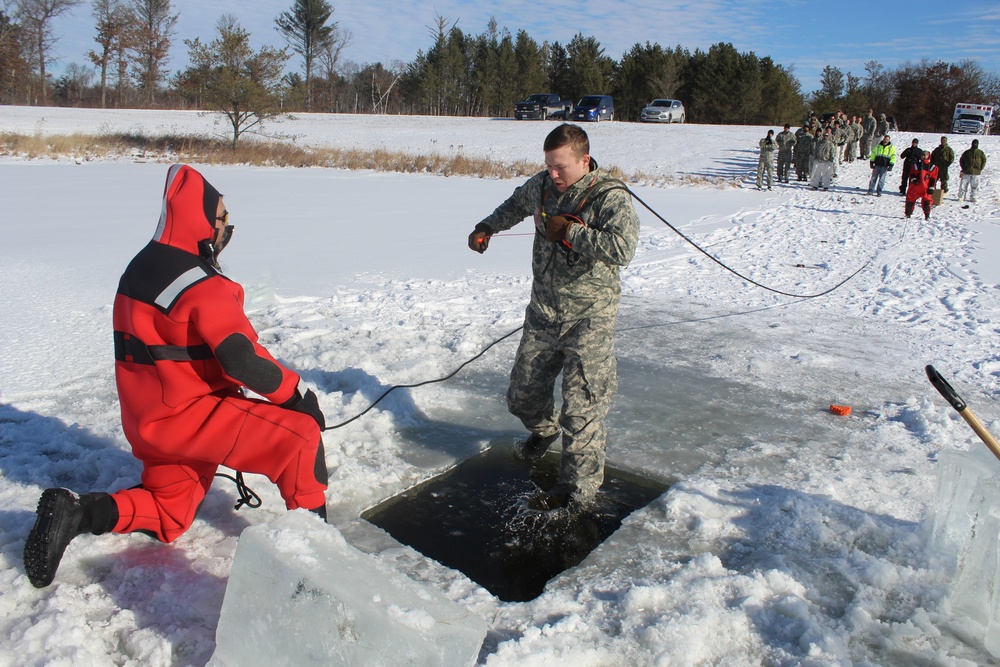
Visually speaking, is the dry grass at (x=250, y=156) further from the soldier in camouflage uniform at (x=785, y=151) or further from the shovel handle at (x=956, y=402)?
the shovel handle at (x=956, y=402)

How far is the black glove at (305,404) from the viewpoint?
2.86 meters

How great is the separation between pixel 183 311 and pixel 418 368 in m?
2.79

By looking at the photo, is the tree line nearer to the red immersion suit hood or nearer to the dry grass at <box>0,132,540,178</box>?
the dry grass at <box>0,132,540,178</box>

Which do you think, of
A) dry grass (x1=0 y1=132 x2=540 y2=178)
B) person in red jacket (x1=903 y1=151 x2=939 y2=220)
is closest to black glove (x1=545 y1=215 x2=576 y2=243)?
person in red jacket (x1=903 y1=151 x2=939 y2=220)

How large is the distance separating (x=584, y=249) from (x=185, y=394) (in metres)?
1.68

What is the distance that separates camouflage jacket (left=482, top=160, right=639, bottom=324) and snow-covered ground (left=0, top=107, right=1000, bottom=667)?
101 centimetres

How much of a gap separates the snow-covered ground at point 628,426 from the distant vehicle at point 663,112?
97.7 feet

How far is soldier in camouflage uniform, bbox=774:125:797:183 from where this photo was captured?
71.8 ft

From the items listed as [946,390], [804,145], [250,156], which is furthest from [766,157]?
[946,390]

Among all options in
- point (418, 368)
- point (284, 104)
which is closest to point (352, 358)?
point (418, 368)

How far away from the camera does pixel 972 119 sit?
34.9m

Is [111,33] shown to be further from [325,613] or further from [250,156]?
[325,613]

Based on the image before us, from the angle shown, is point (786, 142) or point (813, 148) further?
point (786, 142)

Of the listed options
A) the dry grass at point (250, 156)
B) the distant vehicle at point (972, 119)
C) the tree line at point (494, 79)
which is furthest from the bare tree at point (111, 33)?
the distant vehicle at point (972, 119)
